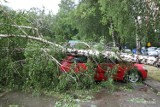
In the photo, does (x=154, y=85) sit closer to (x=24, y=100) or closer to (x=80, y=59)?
(x=80, y=59)

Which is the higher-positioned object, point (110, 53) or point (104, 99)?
point (110, 53)

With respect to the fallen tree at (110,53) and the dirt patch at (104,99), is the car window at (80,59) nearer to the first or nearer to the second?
the fallen tree at (110,53)

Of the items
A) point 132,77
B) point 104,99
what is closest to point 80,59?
point 104,99

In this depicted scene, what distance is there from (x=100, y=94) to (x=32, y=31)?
3.89 metres

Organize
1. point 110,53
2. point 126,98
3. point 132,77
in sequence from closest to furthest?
point 126,98
point 110,53
point 132,77

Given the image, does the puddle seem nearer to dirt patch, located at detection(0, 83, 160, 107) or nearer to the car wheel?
dirt patch, located at detection(0, 83, 160, 107)

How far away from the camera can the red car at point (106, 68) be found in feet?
30.1

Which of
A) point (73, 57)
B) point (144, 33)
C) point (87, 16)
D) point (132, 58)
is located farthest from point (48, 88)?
point (87, 16)

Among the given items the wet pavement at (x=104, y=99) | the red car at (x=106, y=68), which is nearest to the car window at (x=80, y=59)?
the red car at (x=106, y=68)

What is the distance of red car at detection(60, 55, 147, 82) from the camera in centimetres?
917

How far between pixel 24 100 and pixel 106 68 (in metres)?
3.36

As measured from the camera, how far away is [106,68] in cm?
1008

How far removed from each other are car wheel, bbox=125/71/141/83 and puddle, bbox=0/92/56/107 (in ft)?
13.2

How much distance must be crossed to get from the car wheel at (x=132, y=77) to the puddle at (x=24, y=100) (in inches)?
158
